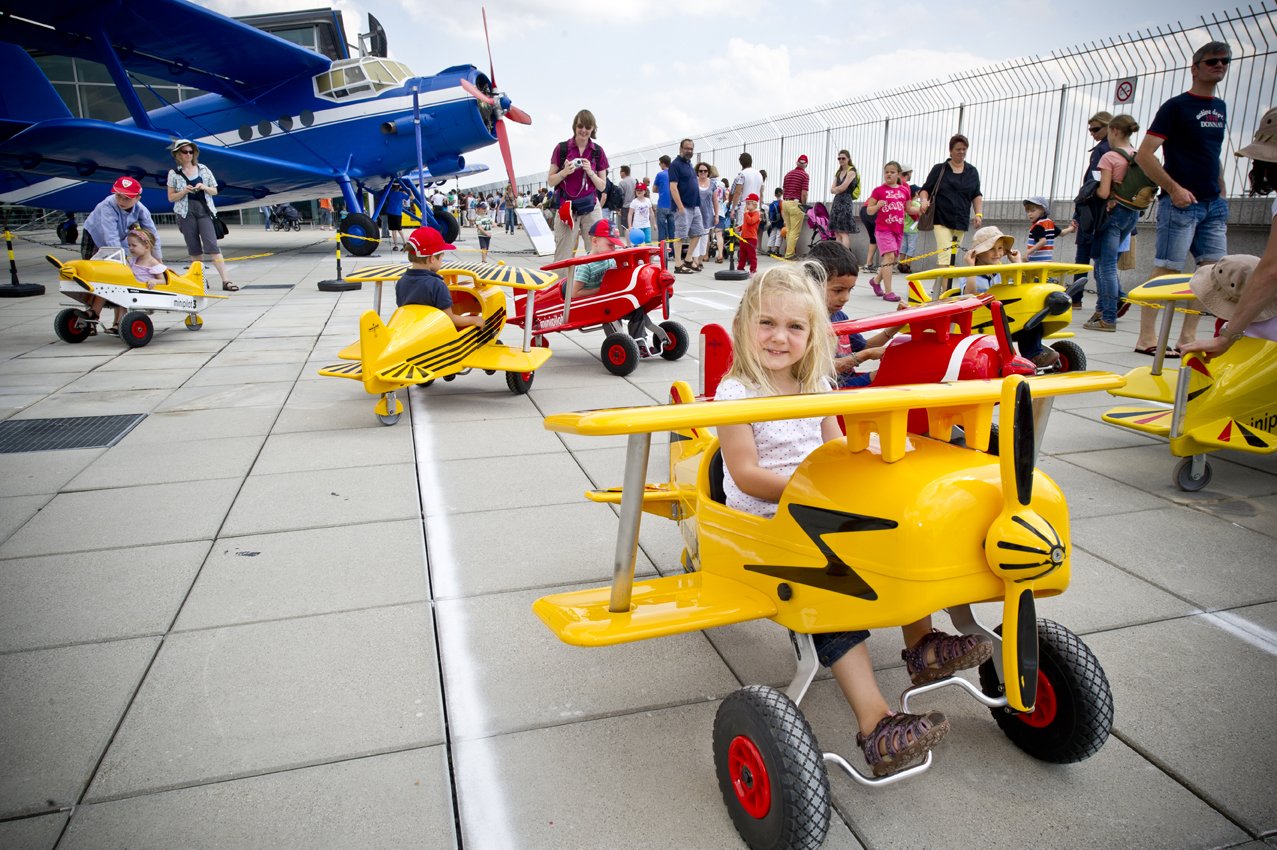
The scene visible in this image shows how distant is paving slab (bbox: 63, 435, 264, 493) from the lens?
184 inches

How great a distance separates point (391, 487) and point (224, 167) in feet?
52.8

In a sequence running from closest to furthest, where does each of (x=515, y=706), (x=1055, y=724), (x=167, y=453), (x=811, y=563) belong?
(x=811, y=563), (x=1055, y=724), (x=515, y=706), (x=167, y=453)

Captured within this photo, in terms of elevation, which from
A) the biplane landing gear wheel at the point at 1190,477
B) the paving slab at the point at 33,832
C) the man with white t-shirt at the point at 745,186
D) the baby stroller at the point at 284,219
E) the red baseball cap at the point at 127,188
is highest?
the baby stroller at the point at 284,219

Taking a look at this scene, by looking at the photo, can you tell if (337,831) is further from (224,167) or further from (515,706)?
(224,167)

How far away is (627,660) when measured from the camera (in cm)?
284

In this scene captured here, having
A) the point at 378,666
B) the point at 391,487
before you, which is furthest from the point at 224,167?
the point at 378,666

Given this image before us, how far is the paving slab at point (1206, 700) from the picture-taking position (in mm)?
2158

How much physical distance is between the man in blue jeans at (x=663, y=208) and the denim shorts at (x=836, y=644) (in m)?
12.7

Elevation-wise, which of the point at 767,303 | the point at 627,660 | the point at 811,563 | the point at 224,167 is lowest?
the point at 627,660

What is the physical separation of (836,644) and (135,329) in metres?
9.18

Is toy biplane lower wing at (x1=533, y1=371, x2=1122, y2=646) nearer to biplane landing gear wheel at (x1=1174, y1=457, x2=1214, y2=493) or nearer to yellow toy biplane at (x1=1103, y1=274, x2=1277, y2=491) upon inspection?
yellow toy biplane at (x1=1103, y1=274, x2=1277, y2=491)

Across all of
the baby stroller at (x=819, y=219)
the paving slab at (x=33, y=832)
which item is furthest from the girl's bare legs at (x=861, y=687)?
the baby stroller at (x=819, y=219)

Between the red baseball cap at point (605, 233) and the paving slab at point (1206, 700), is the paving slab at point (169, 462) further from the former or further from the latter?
the paving slab at point (1206, 700)

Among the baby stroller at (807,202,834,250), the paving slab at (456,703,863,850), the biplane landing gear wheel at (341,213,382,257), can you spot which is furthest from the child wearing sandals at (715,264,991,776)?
the biplane landing gear wheel at (341,213,382,257)
